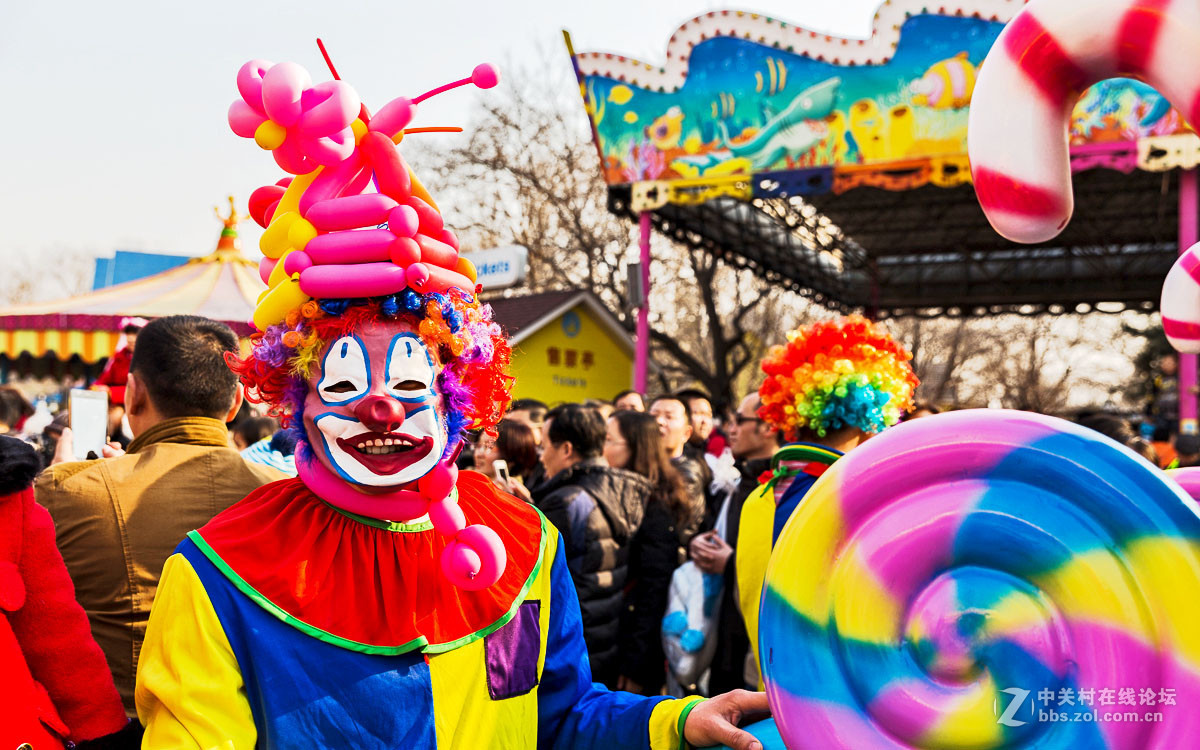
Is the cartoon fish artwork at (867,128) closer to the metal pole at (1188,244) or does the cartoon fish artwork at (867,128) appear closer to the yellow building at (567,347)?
the metal pole at (1188,244)

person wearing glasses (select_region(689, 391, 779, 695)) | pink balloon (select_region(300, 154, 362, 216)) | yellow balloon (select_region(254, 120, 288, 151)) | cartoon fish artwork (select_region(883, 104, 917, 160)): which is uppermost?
cartoon fish artwork (select_region(883, 104, 917, 160))

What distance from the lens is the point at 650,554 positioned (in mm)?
4324

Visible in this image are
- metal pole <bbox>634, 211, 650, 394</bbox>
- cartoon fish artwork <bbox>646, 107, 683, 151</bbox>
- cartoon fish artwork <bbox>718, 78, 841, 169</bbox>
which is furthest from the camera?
metal pole <bbox>634, 211, 650, 394</bbox>

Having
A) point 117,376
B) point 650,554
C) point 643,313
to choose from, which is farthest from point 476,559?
point 643,313

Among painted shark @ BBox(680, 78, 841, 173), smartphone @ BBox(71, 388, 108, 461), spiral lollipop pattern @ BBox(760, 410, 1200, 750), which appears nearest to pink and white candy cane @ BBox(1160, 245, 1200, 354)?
spiral lollipop pattern @ BBox(760, 410, 1200, 750)

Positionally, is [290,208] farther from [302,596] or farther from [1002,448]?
[1002,448]

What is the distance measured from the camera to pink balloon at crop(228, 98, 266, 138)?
1.84m

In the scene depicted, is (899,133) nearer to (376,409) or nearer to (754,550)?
(754,550)

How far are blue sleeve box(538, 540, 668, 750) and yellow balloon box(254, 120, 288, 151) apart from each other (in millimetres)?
1001

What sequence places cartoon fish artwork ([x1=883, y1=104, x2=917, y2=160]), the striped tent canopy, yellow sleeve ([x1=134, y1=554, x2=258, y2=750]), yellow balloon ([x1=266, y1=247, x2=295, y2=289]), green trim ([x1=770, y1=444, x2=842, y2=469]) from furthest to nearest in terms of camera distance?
1. cartoon fish artwork ([x1=883, y1=104, x2=917, y2=160])
2. the striped tent canopy
3. green trim ([x1=770, y1=444, x2=842, y2=469])
4. yellow balloon ([x1=266, y1=247, x2=295, y2=289])
5. yellow sleeve ([x1=134, y1=554, x2=258, y2=750])

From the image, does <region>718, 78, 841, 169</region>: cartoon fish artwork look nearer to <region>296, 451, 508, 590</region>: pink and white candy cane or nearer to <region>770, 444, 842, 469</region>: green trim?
<region>770, 444, 842, 469</region>: green trim

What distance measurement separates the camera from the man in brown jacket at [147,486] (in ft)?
7.59

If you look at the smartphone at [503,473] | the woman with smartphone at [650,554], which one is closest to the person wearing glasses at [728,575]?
the woman with smartphone at [650,554]

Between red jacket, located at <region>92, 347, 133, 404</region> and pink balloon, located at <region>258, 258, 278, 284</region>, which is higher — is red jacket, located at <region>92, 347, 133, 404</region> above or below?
below
